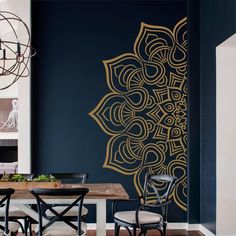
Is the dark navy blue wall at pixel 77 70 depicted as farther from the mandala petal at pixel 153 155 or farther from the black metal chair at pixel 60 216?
the black metal chair at pixel 60 216

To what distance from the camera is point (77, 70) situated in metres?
5.81

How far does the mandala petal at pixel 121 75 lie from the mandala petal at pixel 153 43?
0.21 metres

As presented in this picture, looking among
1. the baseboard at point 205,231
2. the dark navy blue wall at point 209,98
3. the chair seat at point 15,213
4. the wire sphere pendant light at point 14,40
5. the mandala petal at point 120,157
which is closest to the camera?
the chair seat at point 15,213

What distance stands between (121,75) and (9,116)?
3.74 metres

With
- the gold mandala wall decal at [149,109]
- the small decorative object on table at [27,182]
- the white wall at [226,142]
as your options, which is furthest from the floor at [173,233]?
the small decorative object on table at [27,182]

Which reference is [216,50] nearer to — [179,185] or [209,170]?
[209,170]

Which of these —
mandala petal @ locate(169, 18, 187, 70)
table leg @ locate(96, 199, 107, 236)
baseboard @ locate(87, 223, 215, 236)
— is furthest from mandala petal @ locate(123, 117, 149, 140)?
table leg @ locate(96, 199, 107, 236)

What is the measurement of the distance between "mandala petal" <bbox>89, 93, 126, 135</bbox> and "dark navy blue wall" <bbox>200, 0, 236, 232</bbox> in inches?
42.5

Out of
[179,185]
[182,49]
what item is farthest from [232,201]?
[182,49]

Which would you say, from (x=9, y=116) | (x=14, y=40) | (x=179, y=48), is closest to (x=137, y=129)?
(x=179, y=48)

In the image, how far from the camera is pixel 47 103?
5.78 metres

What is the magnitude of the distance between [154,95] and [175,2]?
128 cm

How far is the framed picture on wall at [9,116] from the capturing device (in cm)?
879

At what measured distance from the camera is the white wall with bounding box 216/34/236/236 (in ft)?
16.7
